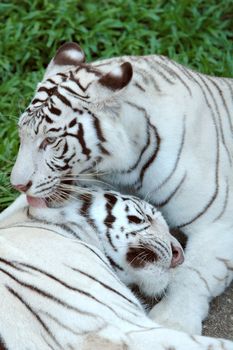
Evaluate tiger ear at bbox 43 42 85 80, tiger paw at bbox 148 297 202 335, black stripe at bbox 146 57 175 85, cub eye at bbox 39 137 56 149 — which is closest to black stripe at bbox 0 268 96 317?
tiger paw at bbox 148 297 202 335

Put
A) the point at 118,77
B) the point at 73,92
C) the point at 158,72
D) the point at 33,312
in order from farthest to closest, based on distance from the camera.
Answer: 1. the point at 158,72
2. the point at 73,92
3. the point at 118,77
4. the point at 33,312

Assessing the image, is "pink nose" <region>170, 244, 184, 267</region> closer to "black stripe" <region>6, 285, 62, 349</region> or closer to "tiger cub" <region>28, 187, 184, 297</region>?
"tiger cub" <region>28, 187, 184, 297</region>

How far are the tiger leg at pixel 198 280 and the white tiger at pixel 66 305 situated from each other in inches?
13.9

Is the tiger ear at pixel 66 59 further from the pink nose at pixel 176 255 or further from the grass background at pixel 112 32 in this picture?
the grass background at pixel 112 32

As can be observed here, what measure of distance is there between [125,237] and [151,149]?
0.43 meters

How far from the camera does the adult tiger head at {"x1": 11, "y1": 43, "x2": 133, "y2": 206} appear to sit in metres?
3.37

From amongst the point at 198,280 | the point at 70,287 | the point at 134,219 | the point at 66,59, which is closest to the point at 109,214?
the point at 134,219

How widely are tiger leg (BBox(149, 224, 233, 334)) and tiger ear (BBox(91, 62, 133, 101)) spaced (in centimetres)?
74

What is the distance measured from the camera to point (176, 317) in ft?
10.9

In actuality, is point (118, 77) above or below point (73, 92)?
above

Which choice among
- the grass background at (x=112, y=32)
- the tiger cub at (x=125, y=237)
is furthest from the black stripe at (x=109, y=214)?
the grass background at (x=112, y=32)

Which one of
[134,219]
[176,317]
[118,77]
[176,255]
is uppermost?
[118,77]

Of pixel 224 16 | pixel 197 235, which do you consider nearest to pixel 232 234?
pixel 197 235

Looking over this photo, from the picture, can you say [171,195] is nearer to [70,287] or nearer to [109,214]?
[109,214]
